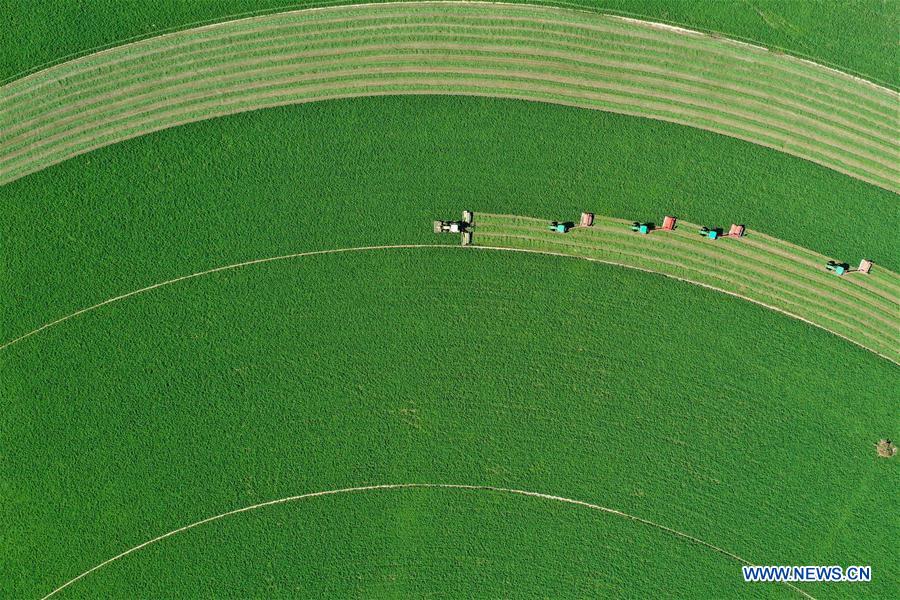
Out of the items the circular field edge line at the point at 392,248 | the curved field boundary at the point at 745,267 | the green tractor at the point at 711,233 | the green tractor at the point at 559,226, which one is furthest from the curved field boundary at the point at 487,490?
the green tractor at the point at 711,233

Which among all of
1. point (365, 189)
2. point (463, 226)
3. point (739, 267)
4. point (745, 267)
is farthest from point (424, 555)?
point (745, 267)

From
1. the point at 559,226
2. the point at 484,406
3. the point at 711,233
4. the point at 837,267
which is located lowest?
the point at 484,406

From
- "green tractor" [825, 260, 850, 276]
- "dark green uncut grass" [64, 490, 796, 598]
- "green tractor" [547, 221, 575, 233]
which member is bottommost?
"dark green uncut grass" [64, 490, 796, 598]

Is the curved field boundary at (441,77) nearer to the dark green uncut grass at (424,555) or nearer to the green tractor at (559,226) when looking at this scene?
the green tractor at (559,226)

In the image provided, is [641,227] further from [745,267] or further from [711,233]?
[745,267]

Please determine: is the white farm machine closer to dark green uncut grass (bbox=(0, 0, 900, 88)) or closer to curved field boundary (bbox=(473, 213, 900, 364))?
curved field boundary (bbox=(473, 213, 900, 364))

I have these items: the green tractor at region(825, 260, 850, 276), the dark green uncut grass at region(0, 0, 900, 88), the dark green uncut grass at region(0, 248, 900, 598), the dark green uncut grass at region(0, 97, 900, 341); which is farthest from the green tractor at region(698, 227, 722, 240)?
the dark green uncut grass at region(0, 0, 900, 88)

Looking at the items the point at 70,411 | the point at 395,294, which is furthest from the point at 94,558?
the point at 395,294
